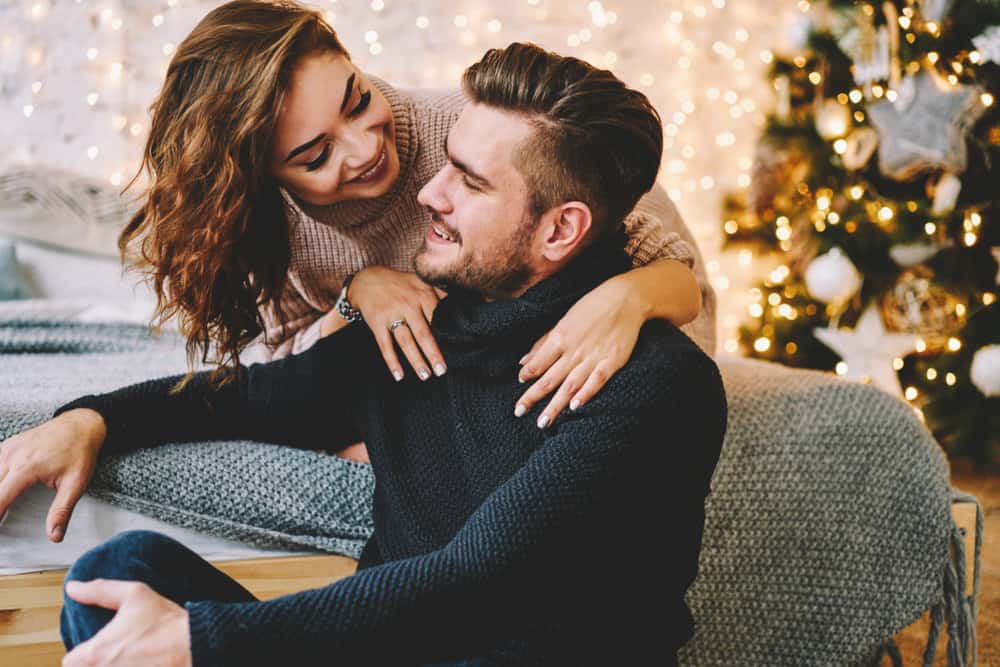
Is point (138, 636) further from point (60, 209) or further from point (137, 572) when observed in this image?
point (60, 209)

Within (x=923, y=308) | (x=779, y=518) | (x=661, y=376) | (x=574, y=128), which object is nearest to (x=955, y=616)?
(x=779, y=518)

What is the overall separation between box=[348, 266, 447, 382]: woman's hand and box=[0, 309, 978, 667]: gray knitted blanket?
20cm

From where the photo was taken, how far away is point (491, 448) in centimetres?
102

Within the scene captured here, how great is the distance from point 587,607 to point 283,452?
0.52 m

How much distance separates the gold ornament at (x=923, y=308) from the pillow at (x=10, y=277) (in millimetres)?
2399

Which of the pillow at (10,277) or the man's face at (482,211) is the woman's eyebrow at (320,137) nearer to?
the man's face at (482,211)

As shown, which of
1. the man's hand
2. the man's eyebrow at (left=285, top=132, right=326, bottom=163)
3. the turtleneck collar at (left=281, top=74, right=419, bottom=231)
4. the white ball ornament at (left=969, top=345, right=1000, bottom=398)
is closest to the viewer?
the man's hand

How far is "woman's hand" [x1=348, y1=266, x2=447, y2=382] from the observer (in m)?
1.13

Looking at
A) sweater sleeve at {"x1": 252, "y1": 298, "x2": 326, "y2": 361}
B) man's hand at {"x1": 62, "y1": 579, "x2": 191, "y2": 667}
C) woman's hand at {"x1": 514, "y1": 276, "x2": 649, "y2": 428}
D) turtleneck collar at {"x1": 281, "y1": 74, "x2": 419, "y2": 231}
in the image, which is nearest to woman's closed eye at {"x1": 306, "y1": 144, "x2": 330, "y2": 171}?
turtleneck collar at {"x1": 281, "y1": 74, "x2": 419, "y2": 231}

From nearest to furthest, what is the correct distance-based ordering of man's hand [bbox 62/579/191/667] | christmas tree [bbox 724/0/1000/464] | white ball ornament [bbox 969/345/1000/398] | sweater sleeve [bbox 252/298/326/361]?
man's hand [bbox 62/579/191/667] < sweater sleeve [bbox 252/298/326/361] < white ball ornament [bbox 969/345/1000/398] < christmas tree [bbox 724/0/1000/464]

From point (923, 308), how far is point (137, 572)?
2.15 metres

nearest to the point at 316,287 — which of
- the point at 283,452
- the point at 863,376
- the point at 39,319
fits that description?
the point at 283,452

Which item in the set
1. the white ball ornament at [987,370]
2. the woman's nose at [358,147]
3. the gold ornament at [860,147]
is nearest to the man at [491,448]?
the woman's nose at [358,147]

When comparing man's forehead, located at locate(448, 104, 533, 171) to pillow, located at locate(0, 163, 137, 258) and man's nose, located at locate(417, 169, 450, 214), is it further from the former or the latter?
pillow, located at locate(0, 163, 137, 258)
